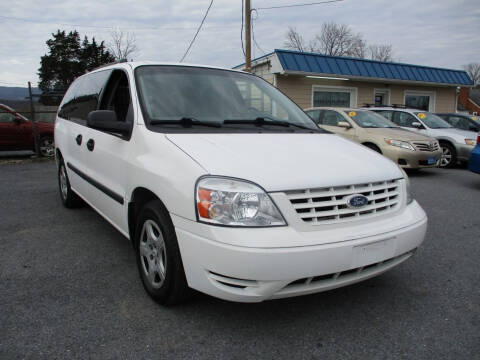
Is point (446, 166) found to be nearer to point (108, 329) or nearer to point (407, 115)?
point (407, 115)


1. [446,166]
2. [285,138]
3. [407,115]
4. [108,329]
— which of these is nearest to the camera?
[108,329]

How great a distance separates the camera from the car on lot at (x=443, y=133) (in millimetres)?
9477

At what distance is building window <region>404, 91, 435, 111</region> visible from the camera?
1850cm

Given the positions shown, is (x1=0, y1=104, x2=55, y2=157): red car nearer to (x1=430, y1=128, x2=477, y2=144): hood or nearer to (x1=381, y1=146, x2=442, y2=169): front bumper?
(x1=381, y1=146, x2=442, y2=169): front bumper

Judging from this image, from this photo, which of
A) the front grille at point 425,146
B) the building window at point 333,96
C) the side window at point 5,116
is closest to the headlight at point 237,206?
the front grille at point 425,146

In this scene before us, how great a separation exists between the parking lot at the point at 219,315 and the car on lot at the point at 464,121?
360 inches

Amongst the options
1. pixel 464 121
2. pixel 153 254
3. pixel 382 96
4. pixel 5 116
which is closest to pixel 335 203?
pixel 153 254

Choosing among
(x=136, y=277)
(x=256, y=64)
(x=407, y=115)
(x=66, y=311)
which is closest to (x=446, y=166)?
(x=407, y=115)

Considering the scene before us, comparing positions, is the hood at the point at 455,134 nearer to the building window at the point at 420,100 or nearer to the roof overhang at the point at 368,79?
the roof overhang at the point at 368,79

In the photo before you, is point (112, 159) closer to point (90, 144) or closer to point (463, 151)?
point (90, 144)

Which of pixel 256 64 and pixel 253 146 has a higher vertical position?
pixel 256 64

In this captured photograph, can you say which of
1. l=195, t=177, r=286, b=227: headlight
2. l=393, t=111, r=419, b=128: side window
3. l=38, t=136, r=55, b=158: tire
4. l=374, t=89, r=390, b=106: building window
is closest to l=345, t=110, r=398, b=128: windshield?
l=393, t=111, r=419, b=128: side window

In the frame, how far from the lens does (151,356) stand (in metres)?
2.08

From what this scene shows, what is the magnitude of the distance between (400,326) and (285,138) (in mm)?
1468
